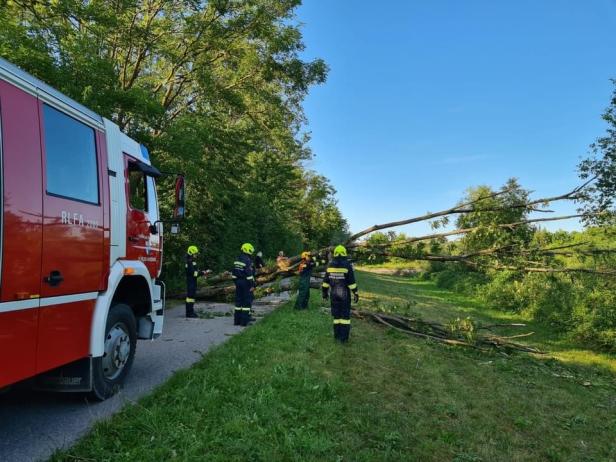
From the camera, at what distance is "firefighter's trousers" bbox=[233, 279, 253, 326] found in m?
11.4

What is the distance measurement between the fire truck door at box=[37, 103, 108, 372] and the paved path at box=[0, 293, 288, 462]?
0.68 meters

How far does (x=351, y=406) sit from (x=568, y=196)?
796cm

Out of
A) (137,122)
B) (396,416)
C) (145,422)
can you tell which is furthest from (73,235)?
(137,122)

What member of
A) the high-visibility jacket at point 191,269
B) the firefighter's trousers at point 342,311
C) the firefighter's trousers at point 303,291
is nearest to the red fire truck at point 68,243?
the firefighter's trousers at point 342,311

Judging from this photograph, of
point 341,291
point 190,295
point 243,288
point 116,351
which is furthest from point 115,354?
point 190,295

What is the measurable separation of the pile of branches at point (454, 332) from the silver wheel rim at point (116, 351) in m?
7.28

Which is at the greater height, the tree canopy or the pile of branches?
the tree canopy

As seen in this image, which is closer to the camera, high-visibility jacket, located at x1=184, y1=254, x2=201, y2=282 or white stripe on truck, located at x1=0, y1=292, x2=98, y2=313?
white stripe on truck, located at x1=0, y1=292, x2=98, y2=313

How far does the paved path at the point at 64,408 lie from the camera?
4.09 meters

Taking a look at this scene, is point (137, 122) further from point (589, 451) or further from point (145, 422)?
point (589, 451)

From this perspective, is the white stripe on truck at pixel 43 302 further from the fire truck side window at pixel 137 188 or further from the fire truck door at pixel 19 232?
the fire truck side window at pixel 137 188

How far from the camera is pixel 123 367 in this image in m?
5.68

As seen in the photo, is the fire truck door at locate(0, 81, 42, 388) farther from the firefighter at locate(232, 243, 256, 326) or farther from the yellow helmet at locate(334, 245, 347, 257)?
the firefighter at locate(232, 243, 256, 326)

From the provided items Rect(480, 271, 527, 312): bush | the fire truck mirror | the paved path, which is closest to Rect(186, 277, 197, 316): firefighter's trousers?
the paved path
